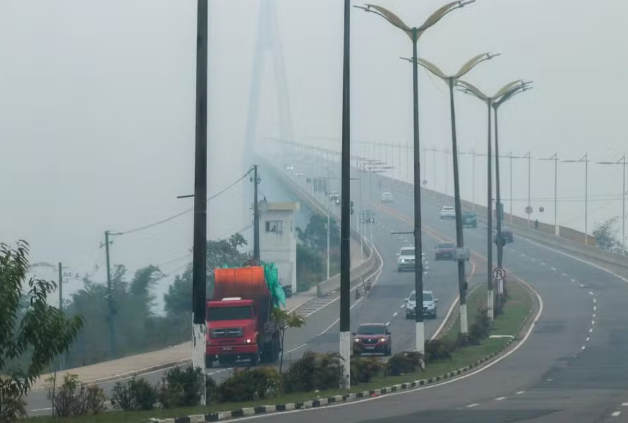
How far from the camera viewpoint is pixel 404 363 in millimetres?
41531

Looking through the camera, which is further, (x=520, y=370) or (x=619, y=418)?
(x=520, y=370)

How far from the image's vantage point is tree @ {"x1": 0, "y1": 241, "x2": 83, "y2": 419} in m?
19.2

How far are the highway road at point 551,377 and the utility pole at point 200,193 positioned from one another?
2346 mm

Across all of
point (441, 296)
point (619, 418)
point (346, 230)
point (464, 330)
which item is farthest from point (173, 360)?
point (619, 418)

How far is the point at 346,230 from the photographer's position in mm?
33688

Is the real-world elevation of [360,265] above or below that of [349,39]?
below

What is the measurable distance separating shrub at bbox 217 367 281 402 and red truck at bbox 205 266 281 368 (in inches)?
696

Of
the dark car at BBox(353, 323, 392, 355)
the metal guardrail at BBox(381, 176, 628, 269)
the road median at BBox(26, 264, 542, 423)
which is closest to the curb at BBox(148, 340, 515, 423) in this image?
the road median at BBox(26, 264, 542, 423)

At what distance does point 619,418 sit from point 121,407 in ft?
31.5

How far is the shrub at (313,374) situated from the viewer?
32344 millimetres

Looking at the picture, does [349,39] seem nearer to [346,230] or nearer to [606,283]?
[346,230]

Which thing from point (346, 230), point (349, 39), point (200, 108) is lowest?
point (346, 230)

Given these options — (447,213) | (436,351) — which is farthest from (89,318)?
(447,213)

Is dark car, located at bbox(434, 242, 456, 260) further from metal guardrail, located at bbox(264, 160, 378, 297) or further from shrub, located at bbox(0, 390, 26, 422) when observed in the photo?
shrub, located at bbox(0, 390, 26, 422)
